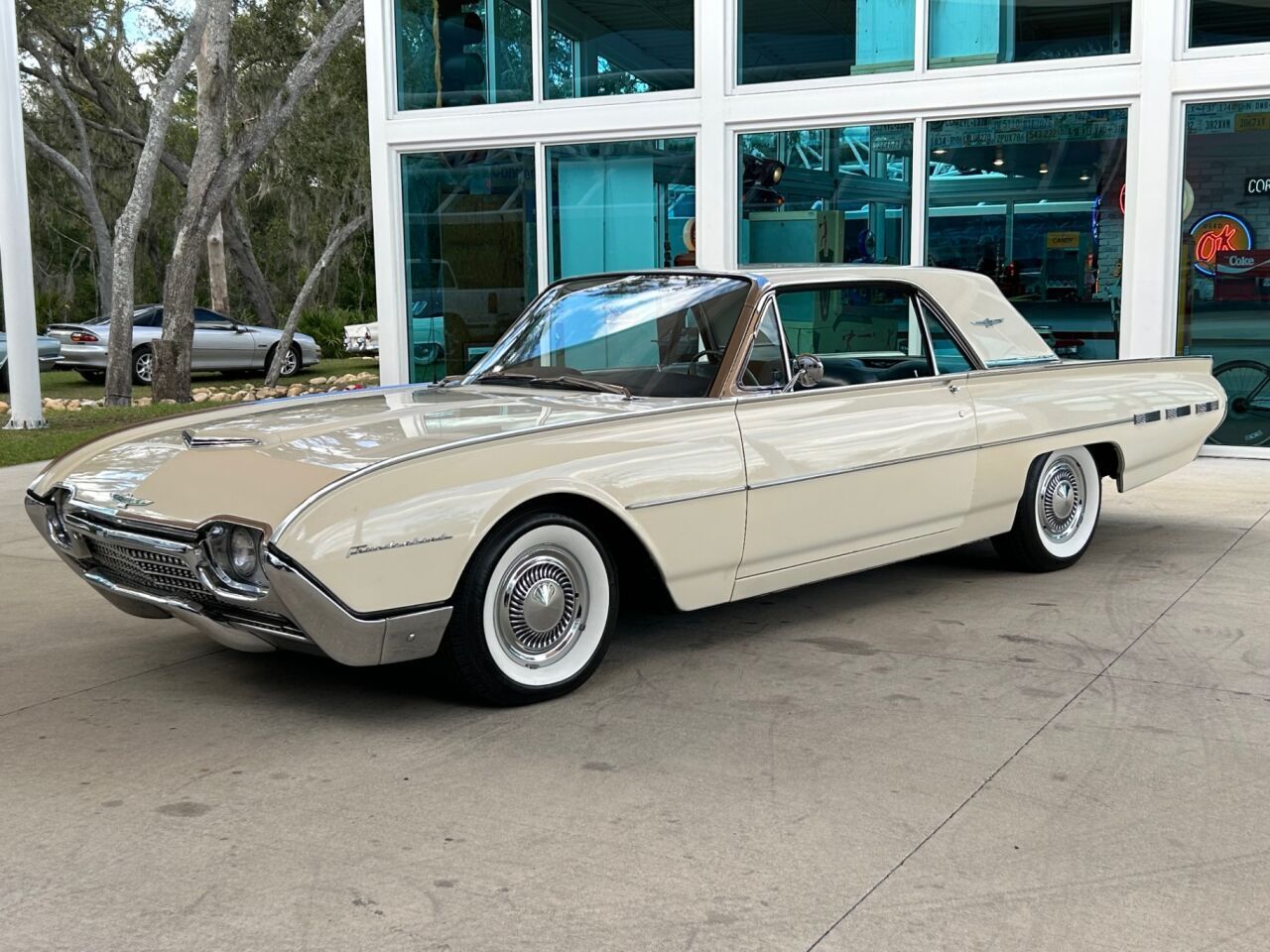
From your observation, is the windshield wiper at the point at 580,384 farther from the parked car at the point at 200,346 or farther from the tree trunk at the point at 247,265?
the tree trunk at the point at 247,265

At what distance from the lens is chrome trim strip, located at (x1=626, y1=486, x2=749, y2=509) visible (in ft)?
14.3

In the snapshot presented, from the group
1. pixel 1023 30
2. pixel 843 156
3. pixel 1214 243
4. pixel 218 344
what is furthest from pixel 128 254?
pixel 1214 243

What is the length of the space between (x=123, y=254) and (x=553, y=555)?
1501cm

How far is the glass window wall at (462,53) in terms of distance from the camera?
12.0 meters

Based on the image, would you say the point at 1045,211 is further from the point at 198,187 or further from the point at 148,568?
the point at 198,187

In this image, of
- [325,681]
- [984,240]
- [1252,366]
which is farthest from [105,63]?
[325,681]

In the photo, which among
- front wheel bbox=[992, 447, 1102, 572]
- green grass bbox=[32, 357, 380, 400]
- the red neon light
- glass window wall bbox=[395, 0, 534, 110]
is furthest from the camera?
green grass bbox=[32, 357, 380, 400]

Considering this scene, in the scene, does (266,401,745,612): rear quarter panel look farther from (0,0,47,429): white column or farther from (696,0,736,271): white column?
(0,0,47,429): white column

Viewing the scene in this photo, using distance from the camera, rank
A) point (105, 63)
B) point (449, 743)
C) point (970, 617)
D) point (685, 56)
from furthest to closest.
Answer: point (105, 63) → point (685, 56) → point (970, 617) → point (449, 743)

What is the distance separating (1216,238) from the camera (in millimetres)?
9805

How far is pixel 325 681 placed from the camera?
4559 millimetres

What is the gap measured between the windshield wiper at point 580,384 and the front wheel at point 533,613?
0.80 m

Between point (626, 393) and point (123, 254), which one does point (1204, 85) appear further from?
point (123, 254)

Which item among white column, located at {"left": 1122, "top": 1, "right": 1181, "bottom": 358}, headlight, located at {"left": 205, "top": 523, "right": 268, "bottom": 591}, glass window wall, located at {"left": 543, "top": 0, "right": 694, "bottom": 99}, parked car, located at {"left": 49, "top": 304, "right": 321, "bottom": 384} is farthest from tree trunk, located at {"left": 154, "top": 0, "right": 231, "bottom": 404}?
headlight, located at {"left": 205, "top": 523, "right": 268, "bottom": 591}
